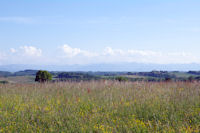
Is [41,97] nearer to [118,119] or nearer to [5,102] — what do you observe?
[5,102]

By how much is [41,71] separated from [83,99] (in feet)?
59.2

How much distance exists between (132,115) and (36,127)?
8.42ft

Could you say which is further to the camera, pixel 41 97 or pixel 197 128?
pixel 41 97

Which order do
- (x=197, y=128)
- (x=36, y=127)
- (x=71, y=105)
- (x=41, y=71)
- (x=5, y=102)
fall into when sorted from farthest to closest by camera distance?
(x=41, y=71), (x=5, y=102), (x=71, y=105), (x=36, y=127), (x=197, y=128)

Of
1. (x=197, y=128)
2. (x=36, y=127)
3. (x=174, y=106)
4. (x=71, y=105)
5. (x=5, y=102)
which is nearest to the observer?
(x=197, y=128)

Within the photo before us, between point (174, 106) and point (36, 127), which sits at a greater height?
point (174, 106)

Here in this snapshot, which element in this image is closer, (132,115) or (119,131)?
(119,131)

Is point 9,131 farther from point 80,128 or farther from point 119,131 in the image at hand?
point 119,131

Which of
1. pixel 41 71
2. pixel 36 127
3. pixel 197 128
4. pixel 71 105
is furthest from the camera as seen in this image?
pixel 41 71

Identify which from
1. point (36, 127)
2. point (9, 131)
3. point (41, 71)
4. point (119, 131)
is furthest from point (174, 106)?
point (41, 71)

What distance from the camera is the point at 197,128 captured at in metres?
5.07

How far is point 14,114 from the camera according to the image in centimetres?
686

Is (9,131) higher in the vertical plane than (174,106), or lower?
lower

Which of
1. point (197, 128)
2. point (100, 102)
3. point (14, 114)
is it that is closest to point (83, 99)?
point (100, 102)
